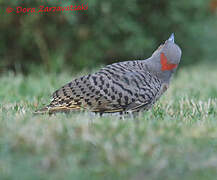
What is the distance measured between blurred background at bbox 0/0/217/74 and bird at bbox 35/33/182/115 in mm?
4964

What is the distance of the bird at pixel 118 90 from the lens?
474 cm

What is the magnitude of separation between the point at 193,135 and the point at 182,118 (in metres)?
1.05

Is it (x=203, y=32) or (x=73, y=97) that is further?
(x=203, y=32)

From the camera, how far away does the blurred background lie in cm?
1036

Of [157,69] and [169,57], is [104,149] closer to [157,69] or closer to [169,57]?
[157,69]

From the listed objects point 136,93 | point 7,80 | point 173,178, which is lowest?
point 173,178

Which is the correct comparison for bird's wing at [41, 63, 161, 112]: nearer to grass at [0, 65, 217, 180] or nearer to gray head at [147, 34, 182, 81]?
gray head at [147, 34, 182, 81]

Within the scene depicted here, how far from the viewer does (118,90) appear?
479cm

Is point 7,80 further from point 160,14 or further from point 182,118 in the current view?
point 160,14

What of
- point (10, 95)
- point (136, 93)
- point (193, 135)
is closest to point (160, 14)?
point (10, 95)

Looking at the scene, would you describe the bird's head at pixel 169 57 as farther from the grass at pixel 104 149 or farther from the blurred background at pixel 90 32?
the blurred background at pixel 90 32

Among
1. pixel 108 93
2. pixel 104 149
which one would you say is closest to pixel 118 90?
pixel 108 93

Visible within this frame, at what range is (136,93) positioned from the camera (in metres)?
4.79

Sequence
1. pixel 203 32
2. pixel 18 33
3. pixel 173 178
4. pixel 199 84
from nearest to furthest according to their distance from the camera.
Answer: pixel 173 178 < pixel 199 84 < pixel 18 33 < pixel 203 32
